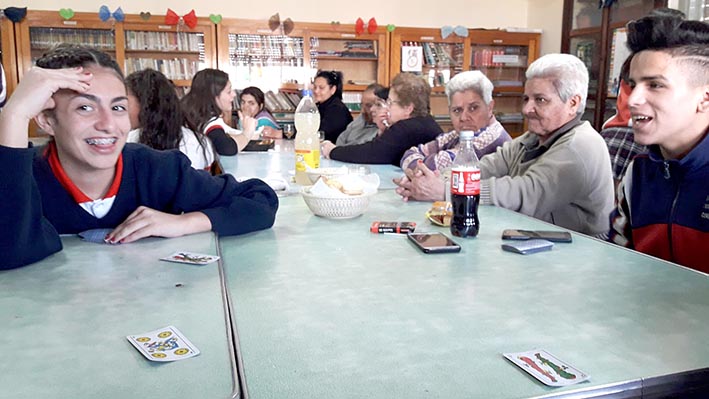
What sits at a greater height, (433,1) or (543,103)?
(433,1)

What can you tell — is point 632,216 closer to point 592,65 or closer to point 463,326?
point 463,326

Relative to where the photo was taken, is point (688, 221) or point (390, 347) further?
point (688, 221)

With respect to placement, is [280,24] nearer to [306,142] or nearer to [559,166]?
[306,142]

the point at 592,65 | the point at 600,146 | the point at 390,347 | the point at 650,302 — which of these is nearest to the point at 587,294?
the point at 650,302

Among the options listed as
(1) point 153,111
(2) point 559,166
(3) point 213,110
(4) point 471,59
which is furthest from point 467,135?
(4) point 471,59

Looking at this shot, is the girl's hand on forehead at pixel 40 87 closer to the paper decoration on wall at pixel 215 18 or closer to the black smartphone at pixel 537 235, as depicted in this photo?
the black smartphone at pixel 537 235

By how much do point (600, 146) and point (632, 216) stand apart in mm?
461

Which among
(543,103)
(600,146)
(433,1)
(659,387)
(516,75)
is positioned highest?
(433,1)

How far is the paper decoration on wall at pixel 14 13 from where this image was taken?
220 inches

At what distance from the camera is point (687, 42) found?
4.68ft

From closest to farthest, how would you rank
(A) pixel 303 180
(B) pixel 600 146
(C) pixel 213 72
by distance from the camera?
(B) pixel 600 146, (A) pixel 303 180, (C) pixel 213 72

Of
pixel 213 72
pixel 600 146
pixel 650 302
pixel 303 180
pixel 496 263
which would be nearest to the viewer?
pixel 650 302

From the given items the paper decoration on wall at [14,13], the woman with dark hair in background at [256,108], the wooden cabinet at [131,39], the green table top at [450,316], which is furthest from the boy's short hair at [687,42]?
the paper decoration on wall at [14,13]

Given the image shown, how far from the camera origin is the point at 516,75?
7242mm
